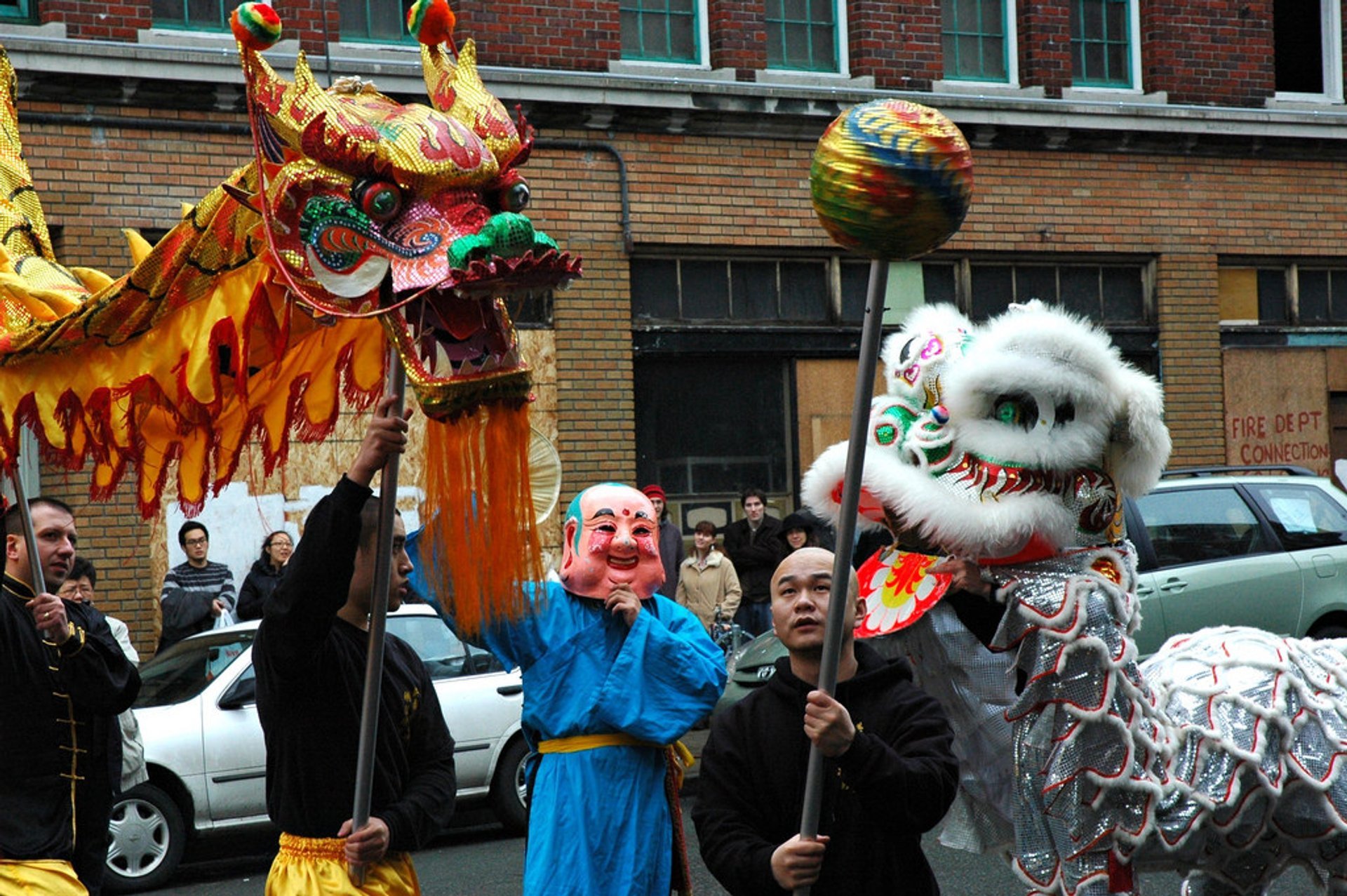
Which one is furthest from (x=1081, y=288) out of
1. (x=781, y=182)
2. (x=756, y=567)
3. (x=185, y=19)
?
(x=185, y=19)

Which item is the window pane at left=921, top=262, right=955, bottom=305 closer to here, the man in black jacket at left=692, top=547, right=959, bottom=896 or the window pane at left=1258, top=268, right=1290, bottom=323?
the window pane at left=1258, top=268, right=1290, bottom=323

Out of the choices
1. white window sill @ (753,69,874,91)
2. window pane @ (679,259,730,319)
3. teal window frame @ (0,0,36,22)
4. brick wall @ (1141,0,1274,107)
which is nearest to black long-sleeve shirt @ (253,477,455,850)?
teal window frame @ (0,0,36,22)

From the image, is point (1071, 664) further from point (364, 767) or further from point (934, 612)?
point (364, 767)

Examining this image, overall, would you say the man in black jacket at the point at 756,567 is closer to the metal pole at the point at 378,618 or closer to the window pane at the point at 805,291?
the window pane at the point at 805,291

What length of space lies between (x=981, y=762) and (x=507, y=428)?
1962mm

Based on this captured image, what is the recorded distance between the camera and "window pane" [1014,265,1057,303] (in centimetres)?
1559

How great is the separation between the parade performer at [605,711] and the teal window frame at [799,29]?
10028mm

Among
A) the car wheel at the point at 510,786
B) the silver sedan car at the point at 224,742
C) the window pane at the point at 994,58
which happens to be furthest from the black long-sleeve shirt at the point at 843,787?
the window pane at the point at 994,58

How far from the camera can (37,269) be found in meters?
4.87

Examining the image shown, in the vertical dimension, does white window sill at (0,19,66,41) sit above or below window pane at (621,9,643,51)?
below

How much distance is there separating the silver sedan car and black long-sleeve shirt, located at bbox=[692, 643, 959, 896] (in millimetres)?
4603

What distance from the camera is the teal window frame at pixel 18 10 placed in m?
12.2

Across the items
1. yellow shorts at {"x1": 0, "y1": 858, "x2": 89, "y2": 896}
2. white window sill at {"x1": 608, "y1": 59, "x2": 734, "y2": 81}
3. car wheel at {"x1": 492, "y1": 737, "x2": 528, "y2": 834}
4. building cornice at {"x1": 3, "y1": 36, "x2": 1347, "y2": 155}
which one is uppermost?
white window sill at {"x1": 608, "y1": 59, "x2": 734, "y2": 81}

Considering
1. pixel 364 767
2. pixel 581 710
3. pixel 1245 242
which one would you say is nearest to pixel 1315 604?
pixel 1245 242
